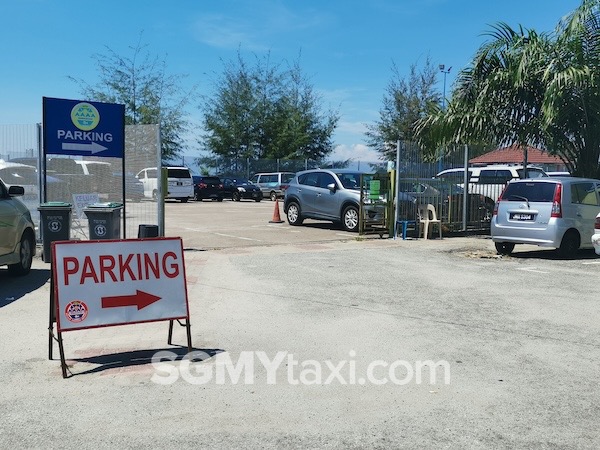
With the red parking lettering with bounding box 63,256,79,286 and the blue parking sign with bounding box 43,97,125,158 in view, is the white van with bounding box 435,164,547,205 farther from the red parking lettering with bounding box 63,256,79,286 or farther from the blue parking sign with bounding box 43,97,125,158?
the red parking lettering with bounding box 63,256,79,286

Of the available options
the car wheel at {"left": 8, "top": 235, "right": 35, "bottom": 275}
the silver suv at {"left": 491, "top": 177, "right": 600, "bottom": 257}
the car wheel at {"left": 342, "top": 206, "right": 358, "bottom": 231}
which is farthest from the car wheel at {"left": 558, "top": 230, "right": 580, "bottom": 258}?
the car wheel at {"left": 8, "top": 235, "right": 35, "bottom": 275}

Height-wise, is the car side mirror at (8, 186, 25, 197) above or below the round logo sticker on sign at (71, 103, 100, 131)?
below

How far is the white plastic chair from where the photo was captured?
54.0 feet

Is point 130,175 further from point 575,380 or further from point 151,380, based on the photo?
point 575,380

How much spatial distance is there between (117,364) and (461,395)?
3.00 metres

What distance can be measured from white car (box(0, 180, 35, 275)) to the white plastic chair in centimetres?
951

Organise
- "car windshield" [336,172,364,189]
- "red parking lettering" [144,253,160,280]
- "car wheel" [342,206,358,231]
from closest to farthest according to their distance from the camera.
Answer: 1. "red parking lettering" [144,253,160,280]
2. "car wheel" [342,206,358,231]
3. "car windshield" [336,172,364,189]

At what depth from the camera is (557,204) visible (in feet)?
41.3

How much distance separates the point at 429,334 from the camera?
694cm

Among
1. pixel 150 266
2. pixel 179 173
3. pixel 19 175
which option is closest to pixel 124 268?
pixel 150 266

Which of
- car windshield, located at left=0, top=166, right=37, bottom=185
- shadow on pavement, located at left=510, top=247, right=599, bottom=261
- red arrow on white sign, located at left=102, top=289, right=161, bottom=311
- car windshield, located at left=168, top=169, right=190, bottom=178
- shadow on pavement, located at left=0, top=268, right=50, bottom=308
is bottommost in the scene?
shadow on pavement, located at left=0, top=268, right=50, bottom=308

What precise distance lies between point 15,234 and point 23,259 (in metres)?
0.51

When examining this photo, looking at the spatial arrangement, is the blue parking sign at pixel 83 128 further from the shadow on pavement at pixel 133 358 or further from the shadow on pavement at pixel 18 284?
the shadow on pavement at pixel 133 358

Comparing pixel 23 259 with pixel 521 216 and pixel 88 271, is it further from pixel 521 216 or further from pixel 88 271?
pixel 521 216
